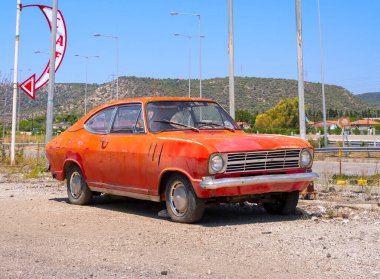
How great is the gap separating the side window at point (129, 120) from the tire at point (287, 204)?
7.05 feet

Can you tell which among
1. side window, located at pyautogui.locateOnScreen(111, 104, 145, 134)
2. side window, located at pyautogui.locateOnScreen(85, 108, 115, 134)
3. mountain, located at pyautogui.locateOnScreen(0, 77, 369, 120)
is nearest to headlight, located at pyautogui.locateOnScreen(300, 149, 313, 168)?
side window, located at pyautogui.locateOnScreen(111, 104, 145, 134)

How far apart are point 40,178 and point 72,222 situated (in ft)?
24.4

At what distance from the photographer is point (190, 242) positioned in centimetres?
702

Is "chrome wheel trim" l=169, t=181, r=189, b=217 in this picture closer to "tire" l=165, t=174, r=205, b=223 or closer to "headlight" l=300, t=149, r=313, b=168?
"tire" l=165, t=174, r=205, b=223

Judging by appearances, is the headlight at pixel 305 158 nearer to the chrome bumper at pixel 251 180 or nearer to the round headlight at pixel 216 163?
the chrome bumper at pixel 251 180

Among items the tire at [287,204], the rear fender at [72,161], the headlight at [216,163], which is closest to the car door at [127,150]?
the rear fender at [72,161]

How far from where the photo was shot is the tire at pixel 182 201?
26.3 feet

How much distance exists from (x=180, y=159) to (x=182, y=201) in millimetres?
552

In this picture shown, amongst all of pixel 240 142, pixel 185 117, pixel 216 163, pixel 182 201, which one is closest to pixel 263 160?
pixel 240 142


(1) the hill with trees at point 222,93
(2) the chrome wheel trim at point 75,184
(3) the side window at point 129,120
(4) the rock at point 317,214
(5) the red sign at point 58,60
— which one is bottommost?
(4) the rock at point 317,214

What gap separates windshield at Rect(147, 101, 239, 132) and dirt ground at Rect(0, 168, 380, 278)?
1258 mm

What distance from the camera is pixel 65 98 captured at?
11112 centimetres

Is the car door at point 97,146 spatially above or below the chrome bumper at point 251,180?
above

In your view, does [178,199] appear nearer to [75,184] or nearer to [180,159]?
[180,159]
